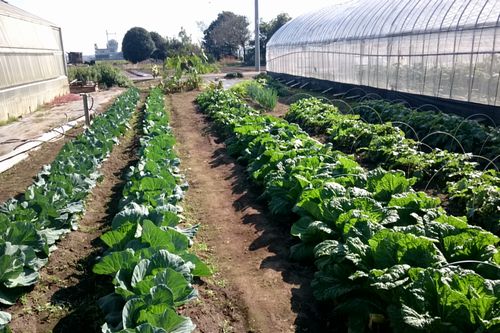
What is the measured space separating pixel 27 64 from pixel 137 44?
136 feet

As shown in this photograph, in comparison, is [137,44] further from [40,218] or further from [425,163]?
[40,218]

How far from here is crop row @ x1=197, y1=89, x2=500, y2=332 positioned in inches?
116

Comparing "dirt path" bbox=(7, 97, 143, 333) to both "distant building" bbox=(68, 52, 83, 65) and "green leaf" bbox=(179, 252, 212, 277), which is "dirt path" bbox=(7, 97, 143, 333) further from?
"distant building" bbox=(68, 52, 83, 65)

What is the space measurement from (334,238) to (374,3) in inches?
672

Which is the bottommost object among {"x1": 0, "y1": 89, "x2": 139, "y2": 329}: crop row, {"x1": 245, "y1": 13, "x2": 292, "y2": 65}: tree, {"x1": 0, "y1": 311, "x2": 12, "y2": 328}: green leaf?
{"x1": 0, "y1": 311, "x2": 12, "y2": 328}: green leaf

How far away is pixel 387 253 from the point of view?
3.52 m

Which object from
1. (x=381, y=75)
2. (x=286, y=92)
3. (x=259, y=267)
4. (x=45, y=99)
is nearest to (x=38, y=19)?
(x=45, y=99)

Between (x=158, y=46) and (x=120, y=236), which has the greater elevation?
(x=158, y=46)

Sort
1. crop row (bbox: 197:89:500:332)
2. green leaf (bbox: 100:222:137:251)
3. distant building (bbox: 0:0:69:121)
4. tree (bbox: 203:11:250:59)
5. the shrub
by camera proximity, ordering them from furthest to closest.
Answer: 1. tree (bbox: 203:11:250:59)
2. the shrub
3. distant building (bbox: 0:0:69:121)
4. green leaf (bbox: 100:222:137:251)
5. crop row (bbox: 197:89:500:332)

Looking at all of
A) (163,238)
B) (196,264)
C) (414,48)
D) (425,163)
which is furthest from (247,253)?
(414,48)

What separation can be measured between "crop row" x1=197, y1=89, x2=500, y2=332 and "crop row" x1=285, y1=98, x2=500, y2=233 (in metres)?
0.99

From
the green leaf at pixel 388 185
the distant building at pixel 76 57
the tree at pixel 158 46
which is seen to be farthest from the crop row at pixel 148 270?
the tree at pixel 158 46

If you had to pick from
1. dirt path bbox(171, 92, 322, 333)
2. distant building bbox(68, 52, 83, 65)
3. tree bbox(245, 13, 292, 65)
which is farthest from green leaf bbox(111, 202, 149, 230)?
distant building bbox(68, 52, 83, 65)

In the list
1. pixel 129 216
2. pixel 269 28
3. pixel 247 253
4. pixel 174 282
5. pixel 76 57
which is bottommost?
pixel 247 253
